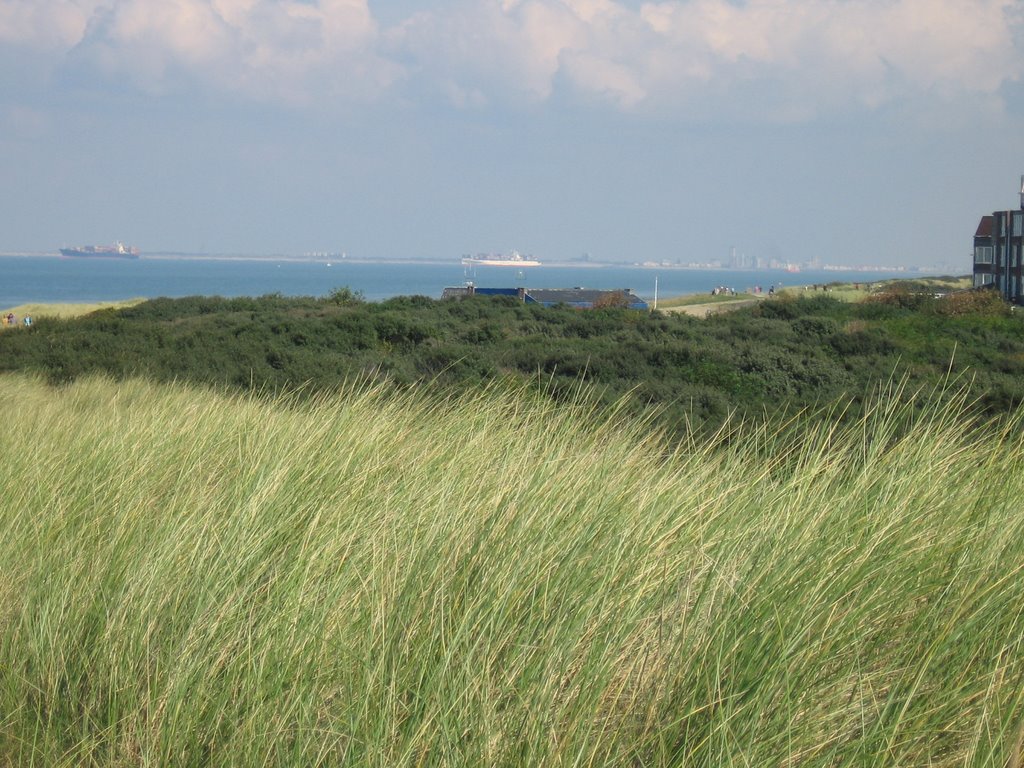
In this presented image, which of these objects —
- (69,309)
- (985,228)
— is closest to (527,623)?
(69,309)

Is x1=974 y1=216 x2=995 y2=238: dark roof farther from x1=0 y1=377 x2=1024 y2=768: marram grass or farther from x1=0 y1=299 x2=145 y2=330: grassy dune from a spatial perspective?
x1=0 y1=377 x2=1024 y2=768: marram grass

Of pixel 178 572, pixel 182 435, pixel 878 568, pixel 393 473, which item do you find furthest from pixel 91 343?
pixel 878 568

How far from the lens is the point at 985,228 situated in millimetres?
54844

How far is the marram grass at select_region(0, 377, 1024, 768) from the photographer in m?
2.24

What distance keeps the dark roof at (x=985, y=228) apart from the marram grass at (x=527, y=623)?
55.8m

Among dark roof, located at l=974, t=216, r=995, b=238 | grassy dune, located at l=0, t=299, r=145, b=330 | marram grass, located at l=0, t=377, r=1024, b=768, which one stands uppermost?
dark roof, located at l=974, t=216, r=995, b=238

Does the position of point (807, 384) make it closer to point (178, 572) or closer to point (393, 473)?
point (393, 473)

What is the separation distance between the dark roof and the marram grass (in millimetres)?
55835

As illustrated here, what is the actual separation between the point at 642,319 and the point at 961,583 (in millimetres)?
16389

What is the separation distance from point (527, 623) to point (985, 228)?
58544 mm

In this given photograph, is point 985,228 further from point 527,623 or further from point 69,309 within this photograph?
point 527,623

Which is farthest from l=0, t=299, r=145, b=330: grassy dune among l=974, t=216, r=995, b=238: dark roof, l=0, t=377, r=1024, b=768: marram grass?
l=974, t=216, r=995, b=238: dark roof

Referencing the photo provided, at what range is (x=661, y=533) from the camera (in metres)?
3.31

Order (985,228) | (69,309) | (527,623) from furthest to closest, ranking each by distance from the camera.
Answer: (985,228) → (69,309) → (527,623)
